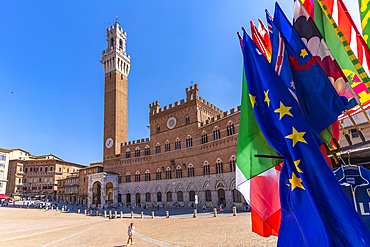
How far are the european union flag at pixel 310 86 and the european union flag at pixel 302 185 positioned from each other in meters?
0.47

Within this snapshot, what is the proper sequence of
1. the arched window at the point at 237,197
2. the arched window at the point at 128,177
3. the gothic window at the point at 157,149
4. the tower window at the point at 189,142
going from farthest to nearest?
the arched window at the point at 128,177
the gothic window at the point at 157,149
the tower window at the point at 189,142
the arched window at the point at 237,197

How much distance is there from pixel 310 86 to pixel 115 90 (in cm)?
4855

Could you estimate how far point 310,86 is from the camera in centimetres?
448

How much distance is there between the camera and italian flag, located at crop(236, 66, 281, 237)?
4555 mm

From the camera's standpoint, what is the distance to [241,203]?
88.2ft

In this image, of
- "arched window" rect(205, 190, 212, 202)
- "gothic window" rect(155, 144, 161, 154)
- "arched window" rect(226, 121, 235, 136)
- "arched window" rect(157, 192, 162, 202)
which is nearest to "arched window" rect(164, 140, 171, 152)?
"gothic window" rect(155, 144, 161, 154)

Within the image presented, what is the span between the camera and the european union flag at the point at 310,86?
4.20m

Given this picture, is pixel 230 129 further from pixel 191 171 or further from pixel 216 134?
pixel 191 171

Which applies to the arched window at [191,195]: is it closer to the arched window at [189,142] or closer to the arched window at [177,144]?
the arched window at [189,142]

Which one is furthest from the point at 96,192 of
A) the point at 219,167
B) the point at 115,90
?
the point at 219,167

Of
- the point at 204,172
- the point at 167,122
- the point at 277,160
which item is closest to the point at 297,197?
Answer: the point at 277,160

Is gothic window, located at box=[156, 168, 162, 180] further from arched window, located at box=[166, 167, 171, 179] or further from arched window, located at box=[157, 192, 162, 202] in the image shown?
arched window, located at box=[157, 192, 162, 202]

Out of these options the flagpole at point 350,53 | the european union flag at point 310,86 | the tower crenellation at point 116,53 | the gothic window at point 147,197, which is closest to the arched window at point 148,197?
the gothic window at point 147,197

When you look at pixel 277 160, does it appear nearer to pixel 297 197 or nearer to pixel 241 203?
pixel 297 197
